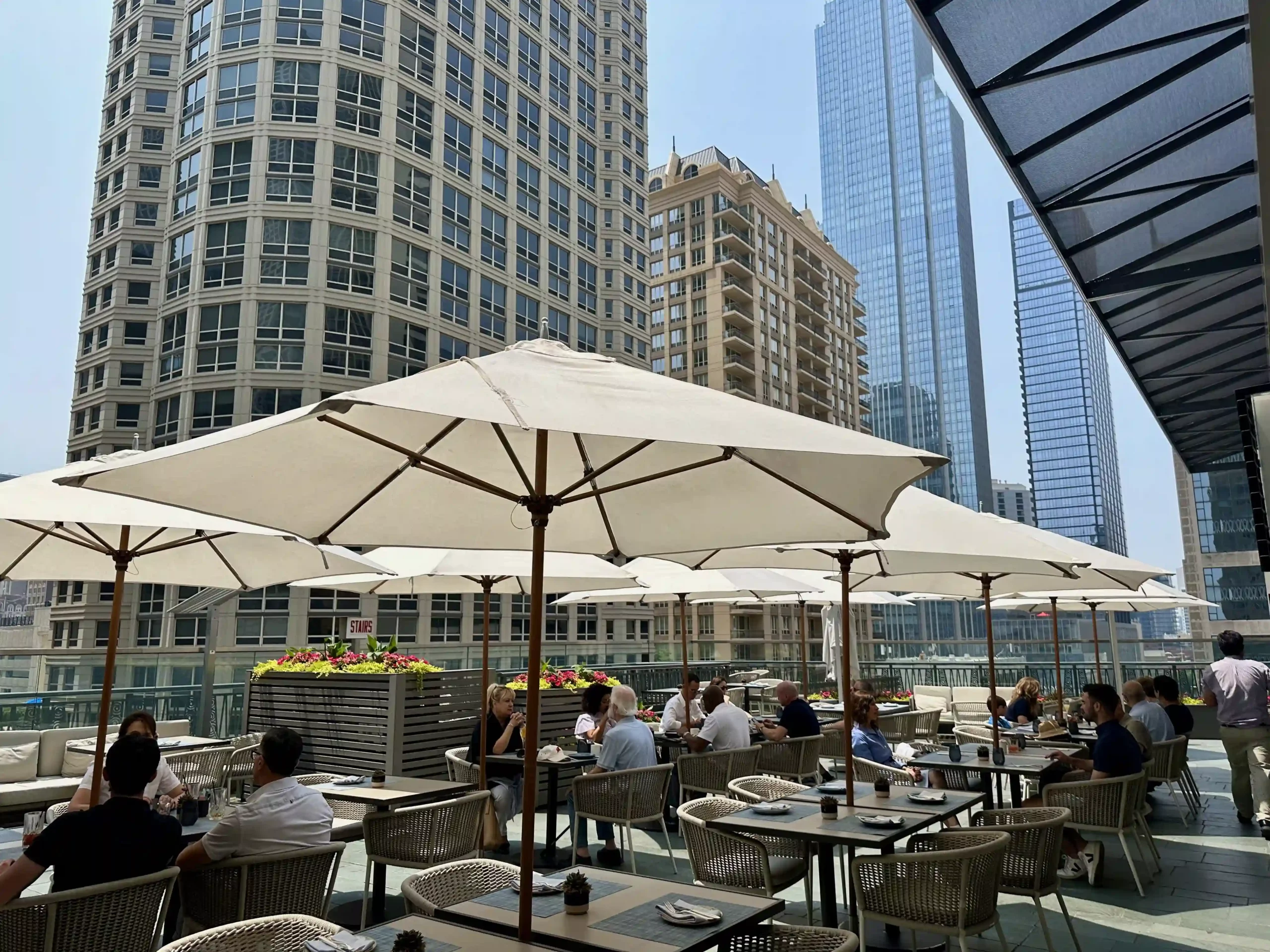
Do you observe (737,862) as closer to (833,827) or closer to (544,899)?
(833,827)

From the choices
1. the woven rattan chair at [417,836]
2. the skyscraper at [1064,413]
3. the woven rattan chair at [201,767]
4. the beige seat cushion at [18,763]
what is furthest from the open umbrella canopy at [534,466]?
the skyscraper at [1064,413]

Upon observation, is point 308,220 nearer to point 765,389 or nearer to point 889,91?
point 765,389

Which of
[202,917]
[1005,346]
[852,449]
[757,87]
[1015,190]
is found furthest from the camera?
[1005,346]

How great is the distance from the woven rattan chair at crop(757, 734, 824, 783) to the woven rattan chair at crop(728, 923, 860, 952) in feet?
19.3

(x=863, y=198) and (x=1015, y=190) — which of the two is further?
(x=863, y=198)

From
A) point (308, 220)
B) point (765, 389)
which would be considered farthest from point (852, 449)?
point (765, 389)

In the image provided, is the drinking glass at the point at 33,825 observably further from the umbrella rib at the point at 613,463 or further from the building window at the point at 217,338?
the building window at the point at 217,338

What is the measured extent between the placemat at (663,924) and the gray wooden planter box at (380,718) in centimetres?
718

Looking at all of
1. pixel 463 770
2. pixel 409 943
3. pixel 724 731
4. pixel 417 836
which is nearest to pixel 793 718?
pixel 724 731

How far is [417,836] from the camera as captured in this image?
240 inches

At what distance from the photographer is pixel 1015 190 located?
6.97 metres

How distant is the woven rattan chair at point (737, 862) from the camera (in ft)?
17.8

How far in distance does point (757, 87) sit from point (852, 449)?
97.5 m

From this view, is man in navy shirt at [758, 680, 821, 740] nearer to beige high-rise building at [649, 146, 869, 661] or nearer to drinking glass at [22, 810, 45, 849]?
drinking glass at [22, 810, 45, 849]
